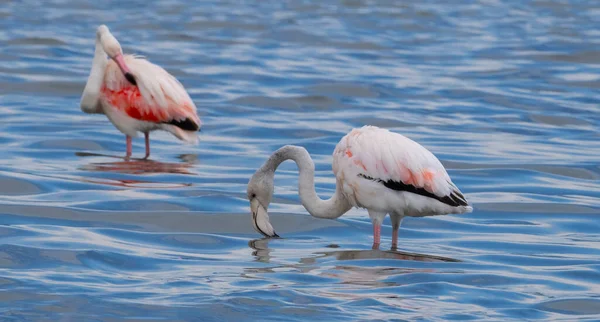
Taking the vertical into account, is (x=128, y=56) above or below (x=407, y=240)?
above

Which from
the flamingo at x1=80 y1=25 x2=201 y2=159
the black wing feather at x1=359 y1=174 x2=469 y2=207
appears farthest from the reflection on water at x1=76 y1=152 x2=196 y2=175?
the black wing feather at x1=359 y1=174 x2=469 y2=207

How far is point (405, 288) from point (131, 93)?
20.2 feet

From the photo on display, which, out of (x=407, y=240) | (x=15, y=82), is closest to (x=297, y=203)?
(x=407, y=240)

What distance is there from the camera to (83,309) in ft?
23.7

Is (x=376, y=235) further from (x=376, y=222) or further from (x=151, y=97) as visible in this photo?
(x=151, y=97)

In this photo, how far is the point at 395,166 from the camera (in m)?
8.84

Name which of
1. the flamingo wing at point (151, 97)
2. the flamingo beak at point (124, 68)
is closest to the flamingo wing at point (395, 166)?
the flamingo wing at point (151, 97)

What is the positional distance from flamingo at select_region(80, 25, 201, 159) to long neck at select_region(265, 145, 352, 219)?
13.2ft

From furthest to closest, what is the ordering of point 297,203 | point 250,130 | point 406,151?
point 250,130 < point 297,203 < point 406,151

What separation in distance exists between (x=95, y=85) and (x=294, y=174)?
7.48 feet

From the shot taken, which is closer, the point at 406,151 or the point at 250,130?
the point at 406,151

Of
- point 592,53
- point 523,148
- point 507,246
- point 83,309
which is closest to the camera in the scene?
point 83,309

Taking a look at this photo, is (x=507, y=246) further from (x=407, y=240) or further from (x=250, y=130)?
(x=250, y=130)

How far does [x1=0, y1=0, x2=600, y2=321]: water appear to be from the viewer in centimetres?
765
